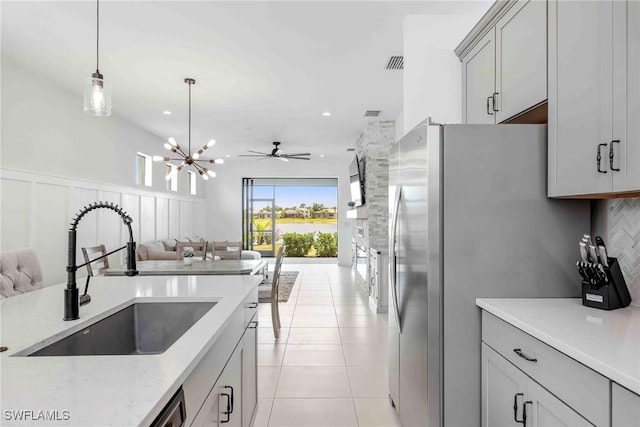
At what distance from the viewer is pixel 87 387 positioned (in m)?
0.85

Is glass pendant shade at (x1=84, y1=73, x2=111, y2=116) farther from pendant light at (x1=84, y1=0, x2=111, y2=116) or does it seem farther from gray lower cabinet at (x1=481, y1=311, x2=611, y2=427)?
gray lower cabinet at (x1=481, y1=311, x2=611, y2=427)

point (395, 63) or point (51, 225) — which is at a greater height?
point (395, 63)

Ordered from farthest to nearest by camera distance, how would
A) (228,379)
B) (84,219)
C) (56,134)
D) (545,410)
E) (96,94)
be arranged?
(84,219), (56,134), (96,94), (228,379), (545,410)

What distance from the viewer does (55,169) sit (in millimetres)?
4582

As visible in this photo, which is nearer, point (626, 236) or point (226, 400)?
point (226, 400)

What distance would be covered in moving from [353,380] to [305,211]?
28.1ft

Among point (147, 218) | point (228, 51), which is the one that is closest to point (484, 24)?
point (228, 51)

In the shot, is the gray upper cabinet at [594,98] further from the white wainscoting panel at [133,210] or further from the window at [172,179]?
the window at [172,179]

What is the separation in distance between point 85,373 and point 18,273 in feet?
6.89

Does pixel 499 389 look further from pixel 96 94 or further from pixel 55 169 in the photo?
pixel 55 169

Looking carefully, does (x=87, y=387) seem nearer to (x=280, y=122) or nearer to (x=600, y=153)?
(x=600, y=153)

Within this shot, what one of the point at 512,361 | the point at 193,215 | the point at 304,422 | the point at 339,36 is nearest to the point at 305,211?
the point at 193,215

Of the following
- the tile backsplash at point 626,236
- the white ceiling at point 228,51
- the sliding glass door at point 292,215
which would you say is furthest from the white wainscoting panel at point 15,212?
the sliding glass door at point 292,215

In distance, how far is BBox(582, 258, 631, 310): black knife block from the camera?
1.61 meters
